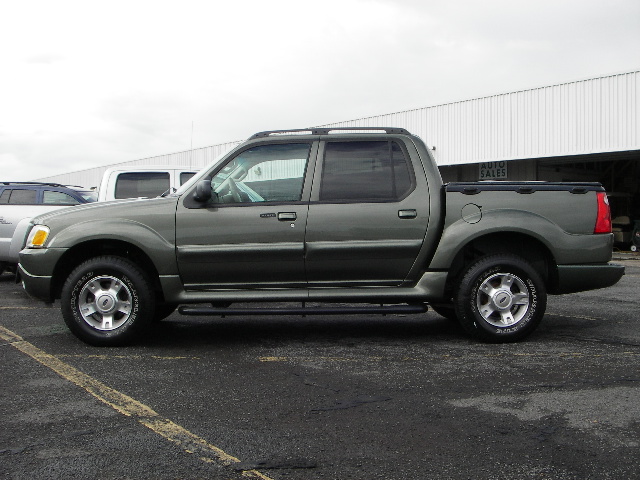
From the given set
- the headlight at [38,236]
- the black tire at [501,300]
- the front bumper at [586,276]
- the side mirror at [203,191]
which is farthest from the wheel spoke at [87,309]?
the front bumper at [586,276]

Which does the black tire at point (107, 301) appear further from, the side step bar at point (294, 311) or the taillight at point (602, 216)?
the taillight at point (602, 216)

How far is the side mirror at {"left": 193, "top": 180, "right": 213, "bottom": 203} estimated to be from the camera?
227 inches

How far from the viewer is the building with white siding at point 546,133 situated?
21484 mm

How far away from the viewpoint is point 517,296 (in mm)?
A: 5973

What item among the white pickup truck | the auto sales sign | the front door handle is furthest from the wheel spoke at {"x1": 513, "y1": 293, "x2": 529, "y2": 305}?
the auto sales sign

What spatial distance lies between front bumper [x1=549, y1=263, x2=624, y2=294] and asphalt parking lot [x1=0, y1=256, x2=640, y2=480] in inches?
19.6

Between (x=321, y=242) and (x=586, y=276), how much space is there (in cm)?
236

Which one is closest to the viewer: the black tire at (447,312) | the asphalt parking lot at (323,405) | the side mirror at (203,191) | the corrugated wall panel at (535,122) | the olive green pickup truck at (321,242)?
the asphalt parking lot at (323,405)

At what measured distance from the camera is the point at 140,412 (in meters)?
3.99

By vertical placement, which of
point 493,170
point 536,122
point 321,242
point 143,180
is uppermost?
point 536,122

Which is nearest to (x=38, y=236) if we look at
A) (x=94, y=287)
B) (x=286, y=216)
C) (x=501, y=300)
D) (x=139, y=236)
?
Result: (x=94, y=287)

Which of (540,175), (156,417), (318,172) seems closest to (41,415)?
(156,417)

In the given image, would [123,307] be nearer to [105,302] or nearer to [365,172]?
[105,302]

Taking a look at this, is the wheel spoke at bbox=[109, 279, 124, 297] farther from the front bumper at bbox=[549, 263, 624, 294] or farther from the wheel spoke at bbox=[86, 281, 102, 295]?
the front bumper at bbox=[549, 263, 624, 294]
